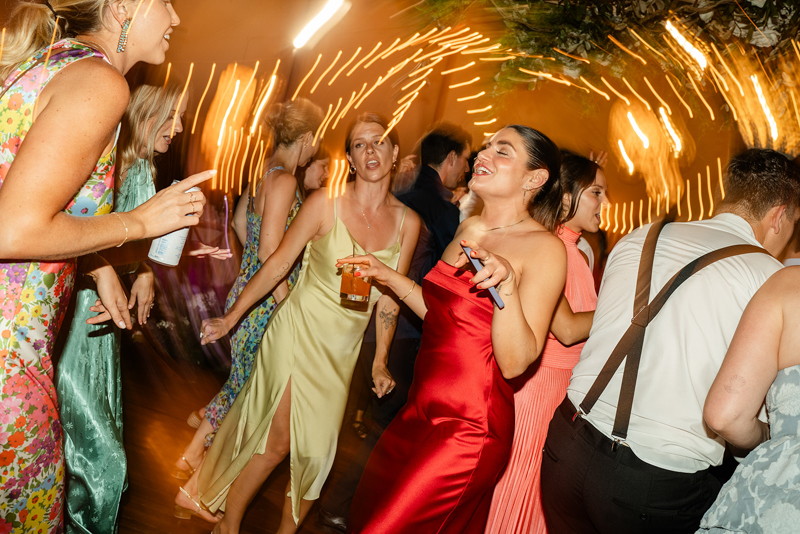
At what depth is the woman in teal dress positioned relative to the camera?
295 centimetres

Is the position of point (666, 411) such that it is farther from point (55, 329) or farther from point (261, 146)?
point (261, 146)

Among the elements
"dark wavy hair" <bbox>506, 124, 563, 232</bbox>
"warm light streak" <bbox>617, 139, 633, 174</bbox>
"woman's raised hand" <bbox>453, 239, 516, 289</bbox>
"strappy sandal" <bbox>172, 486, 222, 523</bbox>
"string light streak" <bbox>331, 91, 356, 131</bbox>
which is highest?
"string light streak" <bbox>331, 91, 356, 131</bbox>

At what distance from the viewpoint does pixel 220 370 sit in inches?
183

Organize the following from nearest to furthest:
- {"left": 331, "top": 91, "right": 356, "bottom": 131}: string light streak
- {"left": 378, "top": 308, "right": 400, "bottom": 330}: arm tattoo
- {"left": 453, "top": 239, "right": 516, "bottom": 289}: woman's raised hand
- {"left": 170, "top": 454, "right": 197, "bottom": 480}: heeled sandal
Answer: {"left": 453, "top": 239, "right": 516, "bottom": 289}: woman's raised hand, {"left": 378, "top": 308, "right": 400, "bottom": 330}: arm tattoo, {"left": 170, "top": 454, "right": 197, "bottom": 480}: heeled sandal, {"left": 331, "top": 91, "right": 356, "bottom": 131}: string light streak

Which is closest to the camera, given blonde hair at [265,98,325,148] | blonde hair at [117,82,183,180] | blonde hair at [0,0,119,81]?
blonde hair at [0,0,119,81]

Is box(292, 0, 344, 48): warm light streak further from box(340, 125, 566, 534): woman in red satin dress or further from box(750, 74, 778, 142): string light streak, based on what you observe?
box(750, 74, 778, 142): string light streak

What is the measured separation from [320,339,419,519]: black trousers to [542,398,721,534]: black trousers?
1274 millimetres

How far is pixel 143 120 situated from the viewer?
2.16m

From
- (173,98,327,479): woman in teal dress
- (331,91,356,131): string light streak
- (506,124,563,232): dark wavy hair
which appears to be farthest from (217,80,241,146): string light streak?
(506,124,563,232): dark wavy hair

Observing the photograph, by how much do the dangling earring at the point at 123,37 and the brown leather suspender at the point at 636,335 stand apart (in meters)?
1.62

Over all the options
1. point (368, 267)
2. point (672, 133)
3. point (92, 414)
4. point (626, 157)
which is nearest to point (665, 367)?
point (368, 267)

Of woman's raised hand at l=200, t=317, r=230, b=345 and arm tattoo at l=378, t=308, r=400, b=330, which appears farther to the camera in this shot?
arm tattoo at l=378, t=308, r=400, b=330

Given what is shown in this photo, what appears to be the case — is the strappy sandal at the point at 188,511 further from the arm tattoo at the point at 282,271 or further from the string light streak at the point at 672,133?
the string light streak at the point at 672,133

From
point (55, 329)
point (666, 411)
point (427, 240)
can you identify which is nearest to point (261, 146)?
point (427, 240)
